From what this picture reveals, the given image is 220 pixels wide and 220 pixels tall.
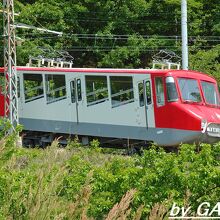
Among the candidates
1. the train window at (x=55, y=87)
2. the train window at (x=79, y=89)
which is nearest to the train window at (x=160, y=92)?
the train window at (x=79, y=89)

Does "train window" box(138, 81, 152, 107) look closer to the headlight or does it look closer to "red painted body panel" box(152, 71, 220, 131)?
"red painted body panel" box(152, 71, 220, 131)

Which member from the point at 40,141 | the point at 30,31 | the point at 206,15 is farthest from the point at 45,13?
the point at 40,141

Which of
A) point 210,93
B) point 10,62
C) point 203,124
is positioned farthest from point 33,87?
point 203,124

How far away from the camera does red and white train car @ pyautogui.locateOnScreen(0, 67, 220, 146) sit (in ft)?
62.8

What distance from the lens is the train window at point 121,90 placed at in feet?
64.4

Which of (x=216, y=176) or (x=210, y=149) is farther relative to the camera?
(x=210, y=149)

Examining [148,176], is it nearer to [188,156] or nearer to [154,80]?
[188,156]

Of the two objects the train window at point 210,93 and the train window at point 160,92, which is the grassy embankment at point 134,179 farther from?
the train window at point 210,93

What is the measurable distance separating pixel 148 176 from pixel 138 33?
35.1 metres

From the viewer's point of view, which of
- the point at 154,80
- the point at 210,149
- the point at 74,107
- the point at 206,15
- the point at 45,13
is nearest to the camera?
the point at 210,149

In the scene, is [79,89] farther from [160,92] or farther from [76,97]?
[160,92]

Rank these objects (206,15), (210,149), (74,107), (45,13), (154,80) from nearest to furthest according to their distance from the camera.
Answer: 1. (210,149)
2. (154,80)
3. (74,107)
4. (45,13)
5. (206,15)

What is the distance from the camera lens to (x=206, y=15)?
4181 centimetres

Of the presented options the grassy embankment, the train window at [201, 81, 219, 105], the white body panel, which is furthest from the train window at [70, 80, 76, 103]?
the grassy embankment
